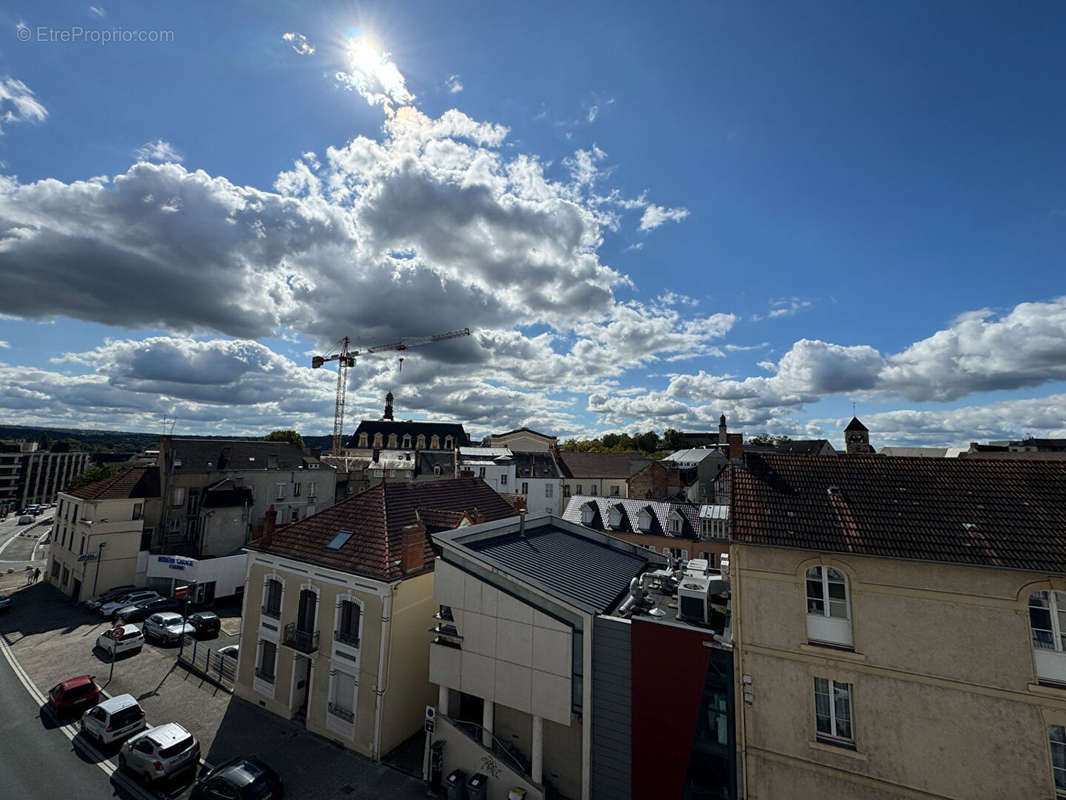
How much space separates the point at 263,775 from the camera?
15.9 metres

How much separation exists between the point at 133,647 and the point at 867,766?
1497 inches

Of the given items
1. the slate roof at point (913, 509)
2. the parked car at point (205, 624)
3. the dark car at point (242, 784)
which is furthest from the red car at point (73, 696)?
the slate roof at point (913, 509)

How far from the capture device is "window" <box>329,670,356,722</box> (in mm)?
19469

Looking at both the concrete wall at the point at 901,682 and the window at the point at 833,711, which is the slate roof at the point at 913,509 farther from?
the window at the point at 833,711

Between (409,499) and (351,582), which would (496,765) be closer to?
(351,582)

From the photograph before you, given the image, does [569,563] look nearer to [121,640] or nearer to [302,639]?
[302,639]

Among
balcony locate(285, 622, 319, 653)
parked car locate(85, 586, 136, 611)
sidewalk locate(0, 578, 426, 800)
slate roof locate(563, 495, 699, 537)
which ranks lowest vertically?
sidewalk locate(0, 578, 426, 800)

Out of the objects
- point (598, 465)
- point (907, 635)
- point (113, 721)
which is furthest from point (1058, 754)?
point (598, 465)

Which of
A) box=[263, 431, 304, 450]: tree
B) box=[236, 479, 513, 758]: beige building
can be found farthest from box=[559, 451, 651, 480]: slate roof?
box=[263, 431, 304, 450]: tree

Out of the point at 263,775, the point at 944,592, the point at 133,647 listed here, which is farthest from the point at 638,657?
the point at 133,647

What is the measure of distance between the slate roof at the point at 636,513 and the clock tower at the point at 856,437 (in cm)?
6947

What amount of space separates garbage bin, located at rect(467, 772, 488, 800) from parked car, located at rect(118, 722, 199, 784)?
36.4 ft

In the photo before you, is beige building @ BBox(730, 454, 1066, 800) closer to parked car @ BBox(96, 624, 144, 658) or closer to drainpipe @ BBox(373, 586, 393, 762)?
drainpipe @ BBox(373, 586, 393, 762)

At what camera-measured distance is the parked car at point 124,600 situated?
33156 mm
